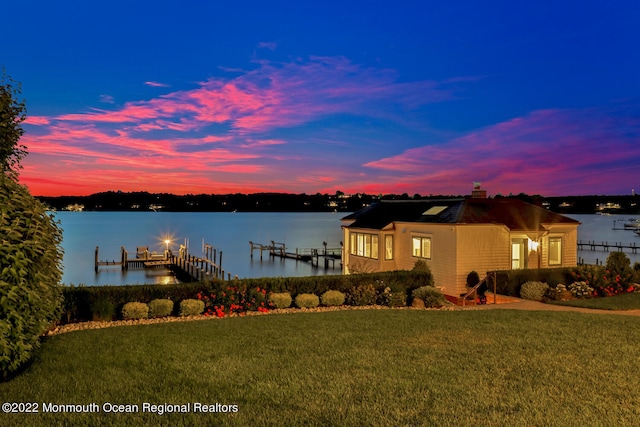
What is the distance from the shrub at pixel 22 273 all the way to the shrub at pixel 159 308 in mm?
5630

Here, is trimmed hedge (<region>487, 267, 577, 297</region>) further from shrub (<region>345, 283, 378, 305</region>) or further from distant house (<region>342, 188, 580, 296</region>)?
shrub (<region>345, 283, 378, 305</region>)

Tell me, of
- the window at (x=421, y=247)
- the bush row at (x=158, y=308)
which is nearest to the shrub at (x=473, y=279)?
the window at (x=421, y=247)

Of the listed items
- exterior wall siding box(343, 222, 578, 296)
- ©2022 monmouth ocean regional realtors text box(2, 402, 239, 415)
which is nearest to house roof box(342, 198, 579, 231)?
exterior wall siding box(343, 222, 578, 296)

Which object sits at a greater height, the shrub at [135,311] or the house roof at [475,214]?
the house roof at [475,214]

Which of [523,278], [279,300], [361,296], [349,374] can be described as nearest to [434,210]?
[523,278]

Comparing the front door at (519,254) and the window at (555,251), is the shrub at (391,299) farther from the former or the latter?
the window at (555,251)

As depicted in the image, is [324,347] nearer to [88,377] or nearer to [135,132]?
[88,377]

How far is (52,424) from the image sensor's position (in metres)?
5.04

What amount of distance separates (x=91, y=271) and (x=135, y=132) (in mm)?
15783

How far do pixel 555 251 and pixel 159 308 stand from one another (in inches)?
786

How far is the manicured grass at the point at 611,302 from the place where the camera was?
597 inches

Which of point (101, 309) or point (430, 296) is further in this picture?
point (430, 296)

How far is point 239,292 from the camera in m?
13.5

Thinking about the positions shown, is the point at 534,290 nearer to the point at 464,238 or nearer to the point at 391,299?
the point at 464,238
